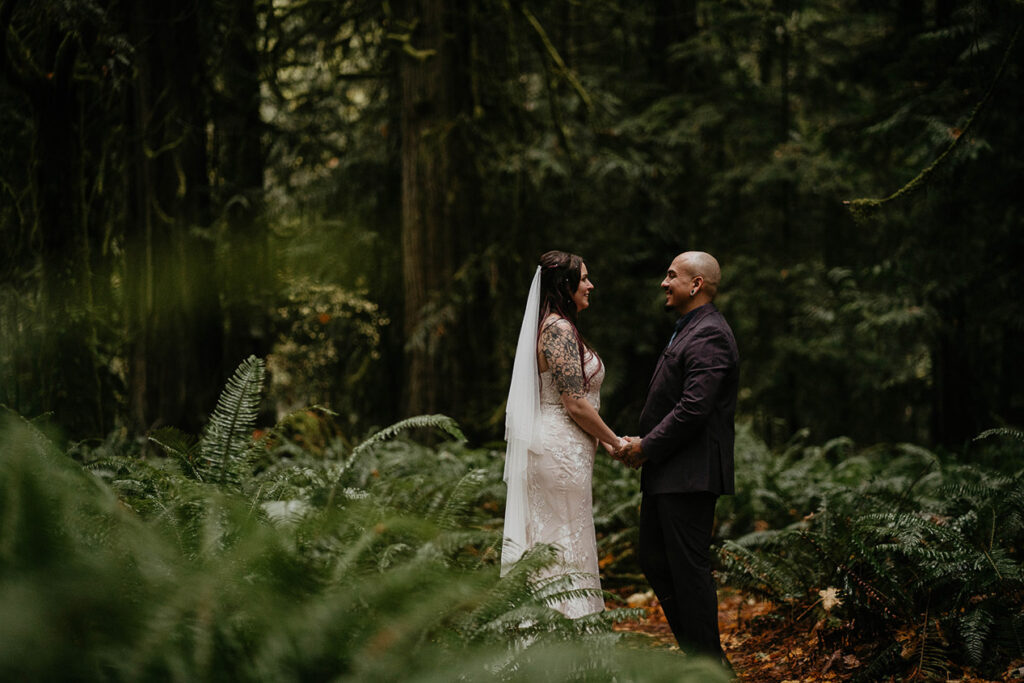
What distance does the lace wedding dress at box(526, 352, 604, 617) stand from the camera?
4.70m

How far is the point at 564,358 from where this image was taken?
Answer: 4590 mm

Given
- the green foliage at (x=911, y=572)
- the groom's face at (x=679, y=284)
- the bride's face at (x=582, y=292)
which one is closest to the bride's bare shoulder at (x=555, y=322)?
the bride's face at (x=582, y=292)

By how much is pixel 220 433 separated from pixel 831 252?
12.3m

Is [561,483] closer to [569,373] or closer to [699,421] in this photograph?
[569,373]

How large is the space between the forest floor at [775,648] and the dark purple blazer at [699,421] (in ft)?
2.85

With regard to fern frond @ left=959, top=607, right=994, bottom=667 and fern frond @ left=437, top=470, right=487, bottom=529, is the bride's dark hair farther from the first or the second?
fern frond @ left=959, top=607, right=994, bottom=667

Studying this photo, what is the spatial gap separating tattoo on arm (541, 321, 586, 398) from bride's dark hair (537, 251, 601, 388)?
78 millimetres

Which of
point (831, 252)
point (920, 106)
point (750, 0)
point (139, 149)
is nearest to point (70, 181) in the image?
point (139, 149)

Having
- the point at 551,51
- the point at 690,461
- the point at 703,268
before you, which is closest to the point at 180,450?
the point at 690,461

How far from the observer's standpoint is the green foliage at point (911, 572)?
4098mm

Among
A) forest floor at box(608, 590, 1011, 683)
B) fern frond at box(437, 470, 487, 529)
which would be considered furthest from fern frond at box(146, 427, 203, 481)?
forest floor at box(608, 590, 1011, 683)

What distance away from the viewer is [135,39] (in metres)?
5.97

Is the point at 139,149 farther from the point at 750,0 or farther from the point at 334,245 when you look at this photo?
the point at 750,0

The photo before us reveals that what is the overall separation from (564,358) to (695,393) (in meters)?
0.76
